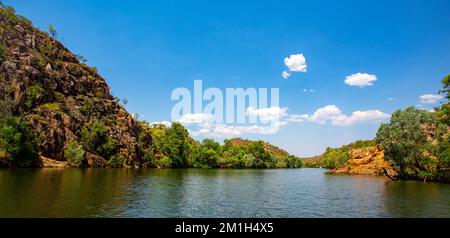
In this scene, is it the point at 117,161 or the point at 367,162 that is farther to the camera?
the point at 117,161

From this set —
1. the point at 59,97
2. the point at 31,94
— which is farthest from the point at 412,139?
the point at 59,97

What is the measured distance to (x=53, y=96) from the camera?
533 feet

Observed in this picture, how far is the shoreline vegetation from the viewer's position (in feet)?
270

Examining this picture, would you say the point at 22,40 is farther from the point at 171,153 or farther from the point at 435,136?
the point at 435,136

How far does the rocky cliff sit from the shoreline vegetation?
0.44 meters

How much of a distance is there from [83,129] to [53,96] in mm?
23747

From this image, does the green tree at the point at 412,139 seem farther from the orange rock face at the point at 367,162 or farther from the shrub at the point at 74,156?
the shrub at the point at 74,156

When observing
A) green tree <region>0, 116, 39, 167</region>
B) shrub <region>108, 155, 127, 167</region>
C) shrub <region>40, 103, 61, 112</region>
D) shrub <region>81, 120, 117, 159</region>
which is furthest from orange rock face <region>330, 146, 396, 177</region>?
shrub <region>40, 103, 61, 112</region>

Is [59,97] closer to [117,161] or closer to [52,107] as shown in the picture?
[52,107]

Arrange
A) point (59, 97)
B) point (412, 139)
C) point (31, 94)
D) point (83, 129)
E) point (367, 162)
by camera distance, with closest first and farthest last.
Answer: point (412, 139), point (31, 94), point (367, 162), point (83, 129), point (59, 97)
